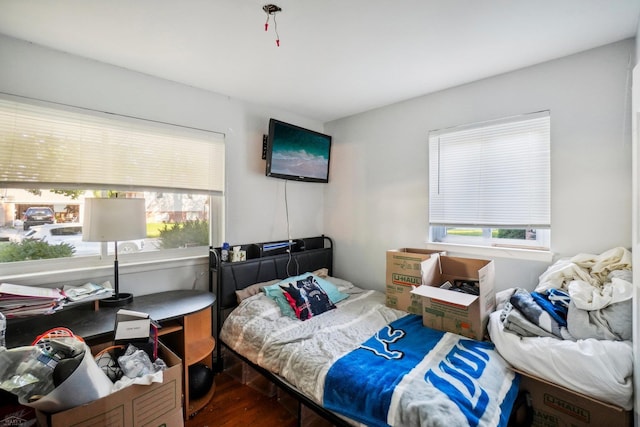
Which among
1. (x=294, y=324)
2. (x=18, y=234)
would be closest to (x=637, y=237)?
(x=294, y=324)

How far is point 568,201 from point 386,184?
149cm

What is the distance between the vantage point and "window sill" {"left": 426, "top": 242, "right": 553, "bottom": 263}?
216 cm

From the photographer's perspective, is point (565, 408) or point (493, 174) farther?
point (493, 174)

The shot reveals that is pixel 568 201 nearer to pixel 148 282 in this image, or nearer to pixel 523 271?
pixel 523 271

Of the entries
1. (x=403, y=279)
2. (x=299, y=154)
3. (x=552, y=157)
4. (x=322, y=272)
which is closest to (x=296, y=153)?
(x=299, y=154)

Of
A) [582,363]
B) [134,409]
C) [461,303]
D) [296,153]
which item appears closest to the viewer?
[134,409]

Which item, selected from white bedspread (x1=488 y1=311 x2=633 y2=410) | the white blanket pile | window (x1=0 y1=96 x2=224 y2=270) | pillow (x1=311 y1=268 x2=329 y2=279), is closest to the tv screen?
window (x1=0 y1=96 x2=224 y2=270)

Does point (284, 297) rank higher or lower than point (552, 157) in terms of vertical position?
lower

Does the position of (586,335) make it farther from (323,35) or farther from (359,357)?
(323,35)

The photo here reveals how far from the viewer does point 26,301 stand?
1.65 meters

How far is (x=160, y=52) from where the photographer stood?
1984mm

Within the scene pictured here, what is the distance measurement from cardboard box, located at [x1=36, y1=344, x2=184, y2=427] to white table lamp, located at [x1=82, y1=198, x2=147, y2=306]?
2.84ft

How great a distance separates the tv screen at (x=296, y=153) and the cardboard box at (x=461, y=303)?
1.61 metres

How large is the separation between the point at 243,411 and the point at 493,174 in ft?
8.65
